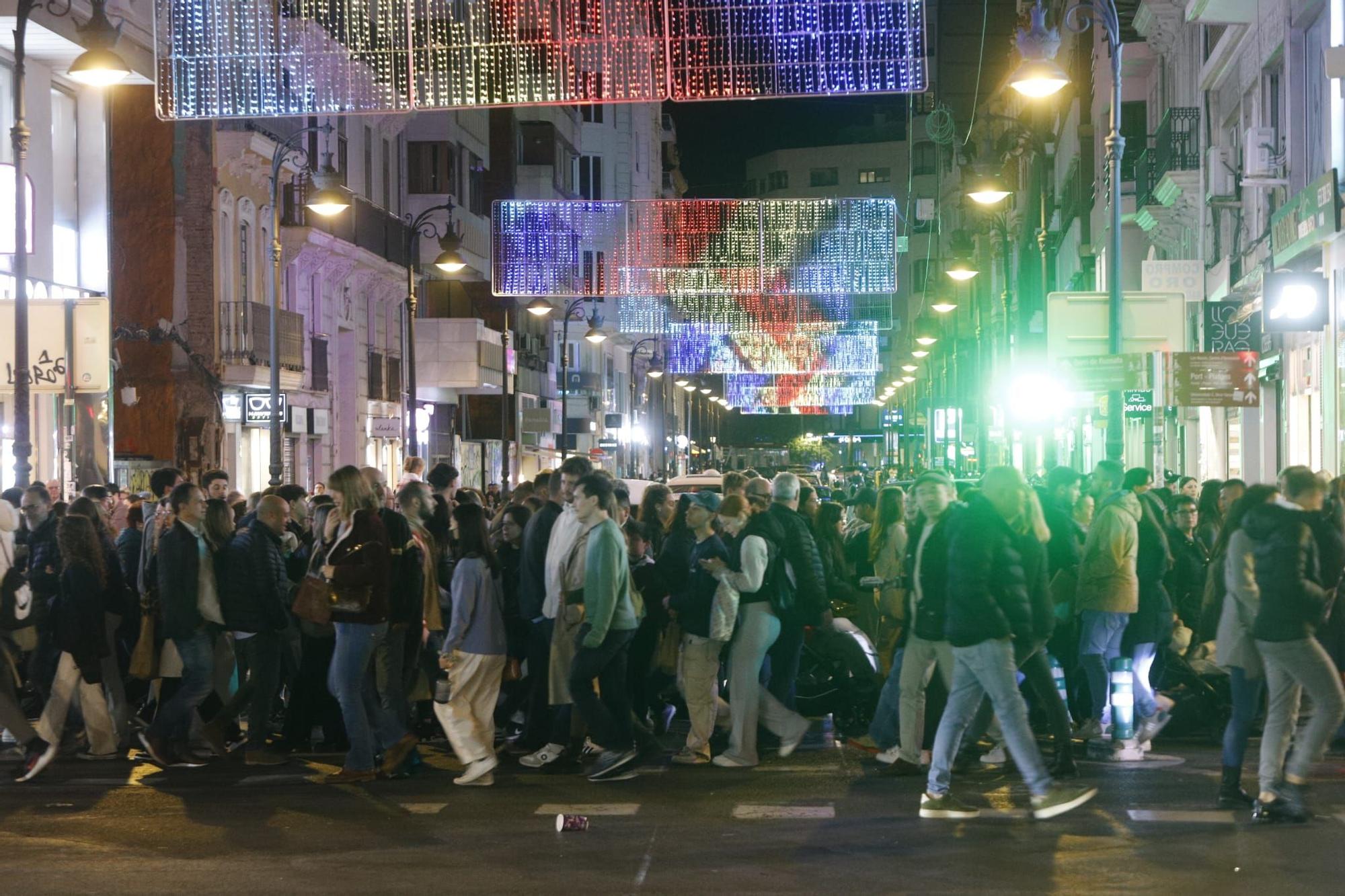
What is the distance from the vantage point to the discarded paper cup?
10.4 meters

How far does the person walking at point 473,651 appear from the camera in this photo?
1220 cm

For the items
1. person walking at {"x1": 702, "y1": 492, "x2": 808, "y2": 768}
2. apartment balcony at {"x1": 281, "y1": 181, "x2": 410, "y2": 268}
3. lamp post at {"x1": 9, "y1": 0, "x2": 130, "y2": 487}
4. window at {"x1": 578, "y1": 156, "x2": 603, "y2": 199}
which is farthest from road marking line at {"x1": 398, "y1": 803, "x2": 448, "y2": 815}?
window at {"x1": 578, "y1": 156, "x2": 603, "y2": 199}

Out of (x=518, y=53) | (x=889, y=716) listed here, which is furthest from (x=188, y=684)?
(x=518, y=53)

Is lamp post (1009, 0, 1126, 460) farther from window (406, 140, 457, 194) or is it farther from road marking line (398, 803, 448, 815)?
window (406, 140, 457, 194)

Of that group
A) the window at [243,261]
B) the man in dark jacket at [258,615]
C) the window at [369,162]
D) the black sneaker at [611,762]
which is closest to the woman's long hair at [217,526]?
the man in dark jacket at [258,615]

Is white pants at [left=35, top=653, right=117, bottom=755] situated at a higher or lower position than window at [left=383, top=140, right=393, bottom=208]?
lower

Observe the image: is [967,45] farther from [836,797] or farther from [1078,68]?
[836,797]

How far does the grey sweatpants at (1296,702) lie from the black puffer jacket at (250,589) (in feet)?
19.7

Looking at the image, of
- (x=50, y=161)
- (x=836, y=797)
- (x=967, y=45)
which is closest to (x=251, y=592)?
(x=836, y=797)

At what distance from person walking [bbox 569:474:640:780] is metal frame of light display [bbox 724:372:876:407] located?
88.9m

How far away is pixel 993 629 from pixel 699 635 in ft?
8.88

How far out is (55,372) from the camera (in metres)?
22.4

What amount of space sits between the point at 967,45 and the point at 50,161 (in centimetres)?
10270

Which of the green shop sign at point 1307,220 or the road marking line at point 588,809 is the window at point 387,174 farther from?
the road marking line at point 588,809
